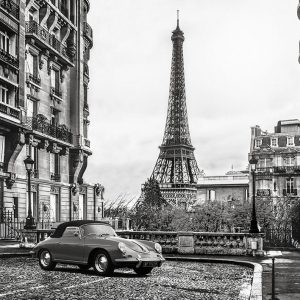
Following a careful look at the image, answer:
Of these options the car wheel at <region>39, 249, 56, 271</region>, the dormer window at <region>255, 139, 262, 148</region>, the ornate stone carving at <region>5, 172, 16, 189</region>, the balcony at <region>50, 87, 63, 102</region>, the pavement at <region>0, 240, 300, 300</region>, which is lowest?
the pavement at <region>0, 240, 300, 300</region>

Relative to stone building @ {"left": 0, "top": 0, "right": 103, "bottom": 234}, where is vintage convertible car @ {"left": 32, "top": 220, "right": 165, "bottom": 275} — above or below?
below

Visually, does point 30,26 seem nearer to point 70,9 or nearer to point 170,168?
point 70,9

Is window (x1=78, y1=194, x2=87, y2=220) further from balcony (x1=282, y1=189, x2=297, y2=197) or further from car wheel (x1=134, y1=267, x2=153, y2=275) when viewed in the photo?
balcony (x1=282, y1=189, x2=297, y2=197)

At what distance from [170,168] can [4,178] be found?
3440 inches

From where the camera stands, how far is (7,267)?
19500 mm

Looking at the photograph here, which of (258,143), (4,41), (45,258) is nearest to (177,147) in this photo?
(258,143)

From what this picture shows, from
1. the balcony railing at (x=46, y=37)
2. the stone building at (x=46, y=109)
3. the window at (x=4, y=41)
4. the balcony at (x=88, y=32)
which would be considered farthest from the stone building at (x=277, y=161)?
the window at (x=4, y=41)

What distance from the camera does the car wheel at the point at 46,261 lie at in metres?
17.4

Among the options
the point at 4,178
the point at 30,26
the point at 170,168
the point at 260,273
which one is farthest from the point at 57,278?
the point at 170,168

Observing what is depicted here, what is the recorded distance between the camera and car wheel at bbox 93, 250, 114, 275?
1592 centimetres

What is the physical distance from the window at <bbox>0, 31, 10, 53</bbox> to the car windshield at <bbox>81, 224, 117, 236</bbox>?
2292 centimetres

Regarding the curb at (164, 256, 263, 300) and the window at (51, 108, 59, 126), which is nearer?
the curb at (164, 256, 263, 300)

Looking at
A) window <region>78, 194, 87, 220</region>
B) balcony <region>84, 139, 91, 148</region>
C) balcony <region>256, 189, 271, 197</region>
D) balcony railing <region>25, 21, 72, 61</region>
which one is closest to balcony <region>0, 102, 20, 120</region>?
balcony railing <region>25, 21, 72, 61</region>

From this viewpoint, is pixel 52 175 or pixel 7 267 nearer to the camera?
pixel 7 267
